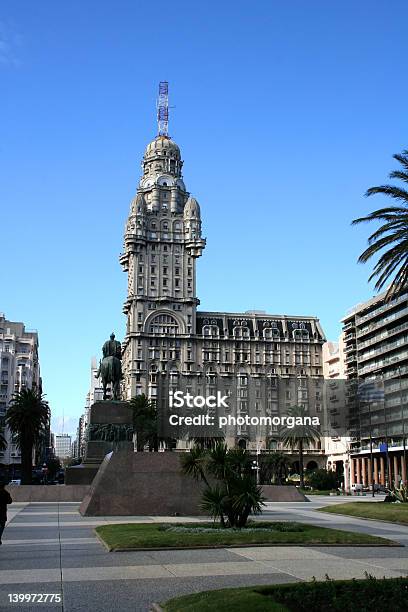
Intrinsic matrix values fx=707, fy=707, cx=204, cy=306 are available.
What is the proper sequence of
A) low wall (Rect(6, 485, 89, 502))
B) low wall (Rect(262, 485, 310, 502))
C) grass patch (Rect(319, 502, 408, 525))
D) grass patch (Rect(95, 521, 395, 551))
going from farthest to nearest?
low wall (Rect(262, 485, 310, 502)) → low wall (Rect(6, 485, 89, 502)) → grass patch (Rect(319, 502, 408, 525)) → grass patch (Rect(95, 521, 395, 551))

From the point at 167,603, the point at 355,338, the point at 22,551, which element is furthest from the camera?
the point at 355,338

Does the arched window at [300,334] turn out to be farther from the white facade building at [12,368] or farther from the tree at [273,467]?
the white facade building at [12,368]

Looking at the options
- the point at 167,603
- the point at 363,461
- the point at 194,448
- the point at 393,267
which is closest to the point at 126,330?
the point at 363,461

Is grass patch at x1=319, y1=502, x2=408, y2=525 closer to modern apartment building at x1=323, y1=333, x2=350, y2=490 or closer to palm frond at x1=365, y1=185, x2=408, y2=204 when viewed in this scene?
palm frond at x1=365, y1=185, x2=408, y2=204

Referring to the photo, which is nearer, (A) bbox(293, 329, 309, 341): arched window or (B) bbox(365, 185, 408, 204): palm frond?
(B) bbox(365, 185, 408, 204): palm frond

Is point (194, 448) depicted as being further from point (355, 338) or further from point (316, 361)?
point (316, 361)

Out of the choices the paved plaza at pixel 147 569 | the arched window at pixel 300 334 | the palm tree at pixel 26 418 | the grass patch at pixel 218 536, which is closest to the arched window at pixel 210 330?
the arched window at pixel 300 334

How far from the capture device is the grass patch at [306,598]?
8.85 metres

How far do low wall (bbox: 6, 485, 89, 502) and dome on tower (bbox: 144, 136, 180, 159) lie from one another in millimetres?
118400

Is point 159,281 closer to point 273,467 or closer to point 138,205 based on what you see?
point 138,205

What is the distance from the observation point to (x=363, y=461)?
394ft

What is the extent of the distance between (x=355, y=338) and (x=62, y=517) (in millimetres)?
106669

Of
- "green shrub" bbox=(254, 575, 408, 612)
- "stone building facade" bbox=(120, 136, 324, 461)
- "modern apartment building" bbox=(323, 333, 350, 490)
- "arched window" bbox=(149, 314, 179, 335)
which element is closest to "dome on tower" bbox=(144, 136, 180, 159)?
"stone building facade" bbox=(120, 136, 324, 461)

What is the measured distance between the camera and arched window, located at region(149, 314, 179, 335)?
141250 millimetres
